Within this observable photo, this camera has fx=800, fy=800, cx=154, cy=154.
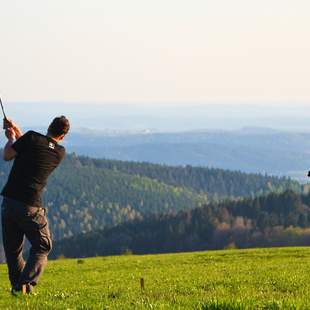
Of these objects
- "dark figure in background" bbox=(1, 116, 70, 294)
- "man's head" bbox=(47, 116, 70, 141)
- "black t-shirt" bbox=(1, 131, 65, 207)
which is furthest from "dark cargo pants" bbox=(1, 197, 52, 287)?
"man's head" bbox=(47, 116, 70, 141)

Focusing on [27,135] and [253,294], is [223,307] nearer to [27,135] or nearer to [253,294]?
[253,294]

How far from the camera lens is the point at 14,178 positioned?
49.0 ft

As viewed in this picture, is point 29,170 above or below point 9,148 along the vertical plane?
below

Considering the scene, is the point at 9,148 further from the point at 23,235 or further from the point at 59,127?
the point at 23,235

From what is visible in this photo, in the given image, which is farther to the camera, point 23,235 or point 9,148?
point 23,235

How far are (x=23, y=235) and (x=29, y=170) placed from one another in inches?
50.1

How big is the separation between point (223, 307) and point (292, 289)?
553 cm

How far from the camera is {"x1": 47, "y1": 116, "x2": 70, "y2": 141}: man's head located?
14812 millimetres

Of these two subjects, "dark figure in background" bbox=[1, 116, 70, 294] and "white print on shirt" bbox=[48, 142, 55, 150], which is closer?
"dark figure in background" bbox=[1, 116, 70, 294]

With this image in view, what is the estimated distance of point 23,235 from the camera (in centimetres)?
1518

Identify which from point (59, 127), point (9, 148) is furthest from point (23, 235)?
point (59, 127)

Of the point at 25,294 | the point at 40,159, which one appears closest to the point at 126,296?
the point at 25,294

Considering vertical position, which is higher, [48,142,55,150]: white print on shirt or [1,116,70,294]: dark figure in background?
[48,142,55,150]: white print on shirt

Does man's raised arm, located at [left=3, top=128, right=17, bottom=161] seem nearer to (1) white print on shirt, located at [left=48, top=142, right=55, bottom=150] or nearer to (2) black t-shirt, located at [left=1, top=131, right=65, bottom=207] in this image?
(2) black t-shirt, located at [left=1, top=131, right=65, bottom=207]
